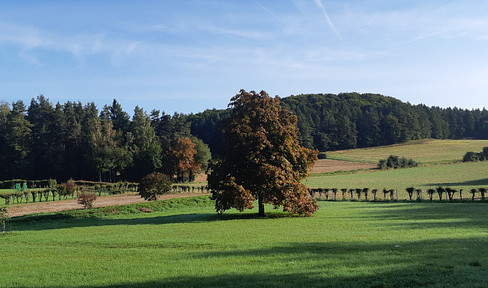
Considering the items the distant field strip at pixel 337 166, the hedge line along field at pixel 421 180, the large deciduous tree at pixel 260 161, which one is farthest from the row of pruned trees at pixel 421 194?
the distant field strip at pixel 337 166

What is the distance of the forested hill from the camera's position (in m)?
148

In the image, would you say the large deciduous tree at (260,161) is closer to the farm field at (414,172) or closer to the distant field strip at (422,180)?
the farm field at (414,172)

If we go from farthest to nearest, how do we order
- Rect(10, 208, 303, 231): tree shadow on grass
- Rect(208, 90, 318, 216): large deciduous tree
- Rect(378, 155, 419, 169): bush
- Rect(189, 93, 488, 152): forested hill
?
Rect(189, 93, 488, 152): forested hill → Rect(378, 155, 419, 169): bush → Rect(10, 208, 303, 231): tree shadow on grass → Rect(208, 90, 318, 216): large deciduous tree

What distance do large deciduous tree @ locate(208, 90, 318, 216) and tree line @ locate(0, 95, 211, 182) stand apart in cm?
6627

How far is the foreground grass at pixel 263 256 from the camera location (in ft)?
34.0

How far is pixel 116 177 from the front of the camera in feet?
335

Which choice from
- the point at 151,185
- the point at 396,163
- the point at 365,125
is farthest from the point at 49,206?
the point at 365,125

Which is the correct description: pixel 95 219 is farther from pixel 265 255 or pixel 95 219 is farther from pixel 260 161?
pixel 265 255

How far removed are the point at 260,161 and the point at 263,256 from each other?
49.2 feet

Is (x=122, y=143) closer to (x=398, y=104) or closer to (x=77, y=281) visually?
(x=77, y=281)

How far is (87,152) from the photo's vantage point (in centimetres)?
9850

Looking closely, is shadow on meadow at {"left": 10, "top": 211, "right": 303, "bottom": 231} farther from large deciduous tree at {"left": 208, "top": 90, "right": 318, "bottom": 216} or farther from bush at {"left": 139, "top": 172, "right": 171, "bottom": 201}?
bush at {"left": 139, "top": 172, "right": 171, "bottom": 201}

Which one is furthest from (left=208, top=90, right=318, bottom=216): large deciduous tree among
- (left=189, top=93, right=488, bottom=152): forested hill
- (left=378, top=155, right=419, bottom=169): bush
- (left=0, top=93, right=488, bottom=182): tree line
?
(left=189, top=93, right=488, bottom=152): forested hill

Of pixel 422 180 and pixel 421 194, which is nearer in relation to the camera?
pixel 421 194
